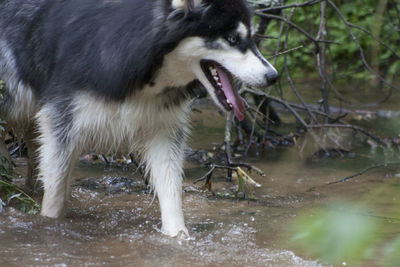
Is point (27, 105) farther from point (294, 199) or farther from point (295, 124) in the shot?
point (295, 124)

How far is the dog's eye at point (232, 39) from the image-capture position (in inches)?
119

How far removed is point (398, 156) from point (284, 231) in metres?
2.48

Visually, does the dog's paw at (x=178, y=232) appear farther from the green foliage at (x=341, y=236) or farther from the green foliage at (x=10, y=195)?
the green foliage at (x=341, y=236)


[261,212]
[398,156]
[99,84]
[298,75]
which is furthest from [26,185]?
[298,75]

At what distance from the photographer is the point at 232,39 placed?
9.92ft

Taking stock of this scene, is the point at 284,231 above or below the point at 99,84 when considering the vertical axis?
below

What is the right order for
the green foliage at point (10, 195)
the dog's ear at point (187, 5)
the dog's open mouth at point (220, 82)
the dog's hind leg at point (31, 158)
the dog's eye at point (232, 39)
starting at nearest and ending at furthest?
the dog's ear at point (187, 5) → the dog's eye at point (232, 39) → the dog's open mouth at point (220, 82) → the green foliage at point (10, 195) → the dog's hind leg at point (31, 158)

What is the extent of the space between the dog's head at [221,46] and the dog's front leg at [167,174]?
0.67 metres

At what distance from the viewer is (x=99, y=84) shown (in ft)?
10.8

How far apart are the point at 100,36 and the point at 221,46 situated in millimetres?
800

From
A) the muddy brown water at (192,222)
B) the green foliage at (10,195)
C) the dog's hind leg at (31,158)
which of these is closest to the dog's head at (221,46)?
the muddy brown water at (192,222)

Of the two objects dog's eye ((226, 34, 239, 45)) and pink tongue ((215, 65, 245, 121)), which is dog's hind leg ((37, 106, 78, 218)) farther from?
dog's eye ((226, 34, 239, 45))

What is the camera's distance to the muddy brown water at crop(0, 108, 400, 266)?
3004 millimetres

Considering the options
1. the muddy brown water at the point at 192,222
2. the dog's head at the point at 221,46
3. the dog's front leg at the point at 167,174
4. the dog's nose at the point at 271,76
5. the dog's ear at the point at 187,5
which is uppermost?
the dog's ear at the point at 187,5
